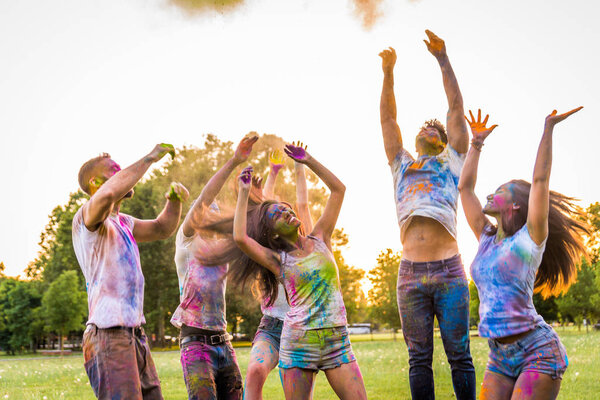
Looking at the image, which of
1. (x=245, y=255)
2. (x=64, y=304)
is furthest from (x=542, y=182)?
Answer: (x=64, y=304)

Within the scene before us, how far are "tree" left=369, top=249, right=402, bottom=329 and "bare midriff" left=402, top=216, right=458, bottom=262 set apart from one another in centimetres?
3297

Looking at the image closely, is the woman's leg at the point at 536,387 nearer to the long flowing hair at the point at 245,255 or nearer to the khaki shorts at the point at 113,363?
the long flowing hair at the point at 245,255

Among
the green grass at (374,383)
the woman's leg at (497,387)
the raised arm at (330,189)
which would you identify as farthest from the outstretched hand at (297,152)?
the green grass at (374,383)

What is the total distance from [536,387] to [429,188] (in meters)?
2.07

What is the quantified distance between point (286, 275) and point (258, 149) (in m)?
29.3

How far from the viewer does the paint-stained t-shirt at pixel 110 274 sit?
4.78 meters

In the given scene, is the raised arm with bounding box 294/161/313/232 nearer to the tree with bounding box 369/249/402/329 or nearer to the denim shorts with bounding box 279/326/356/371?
the denim shorts with bounding box 279/326/356/371

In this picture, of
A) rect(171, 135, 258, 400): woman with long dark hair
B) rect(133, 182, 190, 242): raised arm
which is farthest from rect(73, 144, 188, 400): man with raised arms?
rect(171, 135, 258, 400): woman with long dark hair

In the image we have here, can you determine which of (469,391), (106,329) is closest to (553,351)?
(469,391)

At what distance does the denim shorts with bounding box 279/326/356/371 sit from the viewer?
15.8ft

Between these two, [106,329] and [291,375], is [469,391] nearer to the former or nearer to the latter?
[291,375]

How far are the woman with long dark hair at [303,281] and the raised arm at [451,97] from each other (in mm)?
1285

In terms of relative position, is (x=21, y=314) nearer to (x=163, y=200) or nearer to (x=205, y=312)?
(x=163, y=200)

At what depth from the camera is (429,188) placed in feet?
19.1
